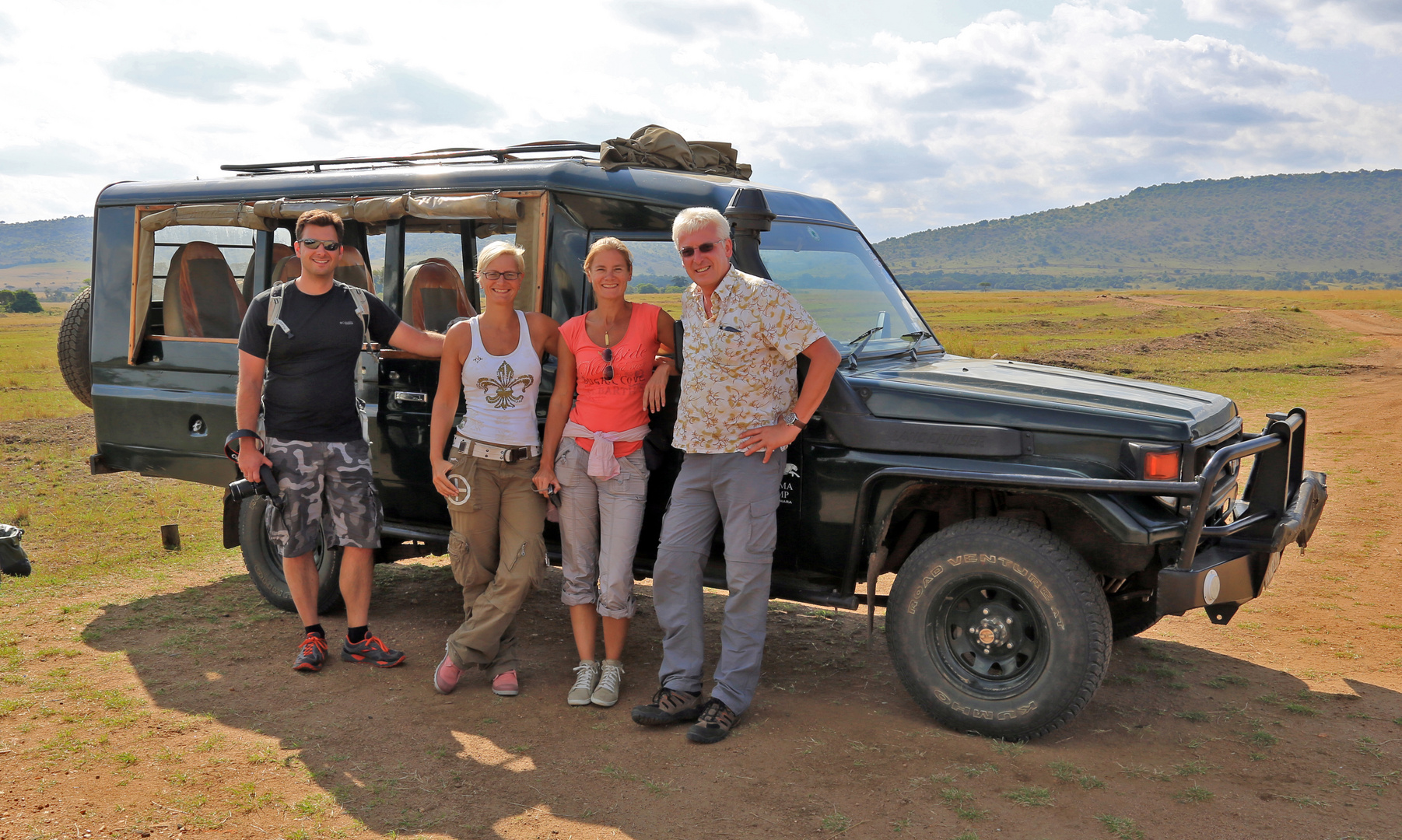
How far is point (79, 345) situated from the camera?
6645 mm

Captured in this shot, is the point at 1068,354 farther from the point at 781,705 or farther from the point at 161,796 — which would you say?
the point at 161,796

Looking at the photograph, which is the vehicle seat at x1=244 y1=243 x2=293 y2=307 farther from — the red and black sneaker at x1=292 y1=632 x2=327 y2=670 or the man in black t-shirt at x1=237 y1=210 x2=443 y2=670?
the red and black sneaker at x1=292 y1=632 x2=327 y2=670

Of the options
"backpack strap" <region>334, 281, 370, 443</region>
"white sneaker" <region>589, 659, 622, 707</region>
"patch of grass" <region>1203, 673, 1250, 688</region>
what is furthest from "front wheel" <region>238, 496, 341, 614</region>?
"patch of grass" <region>1203, 673, 1250, 688</region>

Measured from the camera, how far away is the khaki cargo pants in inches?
188

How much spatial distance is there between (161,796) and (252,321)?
2076mm

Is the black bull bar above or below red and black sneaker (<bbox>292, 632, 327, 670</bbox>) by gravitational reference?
above

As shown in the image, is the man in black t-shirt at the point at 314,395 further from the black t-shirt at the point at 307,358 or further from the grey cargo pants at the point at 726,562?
the grey cargo pants at the point at 726,562

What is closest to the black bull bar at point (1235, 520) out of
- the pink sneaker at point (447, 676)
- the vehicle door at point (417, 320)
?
the pink sneaker at point (447, 676)

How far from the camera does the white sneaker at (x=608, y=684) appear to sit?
471cm

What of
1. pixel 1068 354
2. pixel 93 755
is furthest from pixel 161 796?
pixel 1068 354

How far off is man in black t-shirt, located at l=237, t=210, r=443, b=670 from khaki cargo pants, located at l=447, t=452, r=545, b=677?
1.98ft

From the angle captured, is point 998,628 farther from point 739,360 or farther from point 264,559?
point 264,559

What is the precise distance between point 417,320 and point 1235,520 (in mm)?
4000

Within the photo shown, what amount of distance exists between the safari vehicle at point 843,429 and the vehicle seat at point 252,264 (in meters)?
0.02
